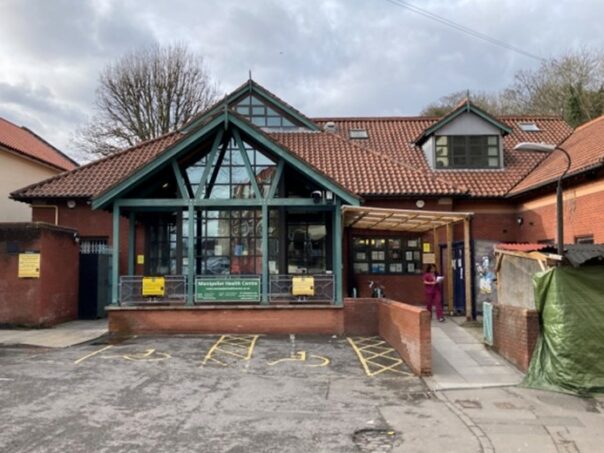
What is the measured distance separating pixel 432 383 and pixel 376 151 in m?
13.4

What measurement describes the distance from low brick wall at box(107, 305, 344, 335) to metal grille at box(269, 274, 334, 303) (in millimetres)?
333

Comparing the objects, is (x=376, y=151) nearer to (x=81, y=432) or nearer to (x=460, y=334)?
(x=460, y=334)

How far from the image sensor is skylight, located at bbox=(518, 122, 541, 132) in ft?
75.7

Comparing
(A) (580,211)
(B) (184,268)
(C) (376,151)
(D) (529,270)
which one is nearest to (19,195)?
(B) (184,268)

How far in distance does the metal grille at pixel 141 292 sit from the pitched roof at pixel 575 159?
10326 mm

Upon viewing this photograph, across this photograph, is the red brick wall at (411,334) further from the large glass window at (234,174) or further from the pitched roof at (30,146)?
the pitched roof at (30,146)

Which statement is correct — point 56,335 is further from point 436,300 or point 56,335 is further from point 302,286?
point 436,300

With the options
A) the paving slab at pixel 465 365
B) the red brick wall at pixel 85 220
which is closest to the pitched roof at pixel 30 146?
the red brick wall at pixel 85 220

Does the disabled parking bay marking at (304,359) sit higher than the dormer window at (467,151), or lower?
lower

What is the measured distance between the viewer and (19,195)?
1833 centimetres

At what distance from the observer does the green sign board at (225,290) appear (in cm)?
1416

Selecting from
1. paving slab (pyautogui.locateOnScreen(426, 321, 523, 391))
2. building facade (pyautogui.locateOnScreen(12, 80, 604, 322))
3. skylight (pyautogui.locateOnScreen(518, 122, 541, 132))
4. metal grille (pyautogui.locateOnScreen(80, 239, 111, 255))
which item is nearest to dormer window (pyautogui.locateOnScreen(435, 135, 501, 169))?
building facade (pyautogui.locateOnScreen(12, 80, 604, 322))

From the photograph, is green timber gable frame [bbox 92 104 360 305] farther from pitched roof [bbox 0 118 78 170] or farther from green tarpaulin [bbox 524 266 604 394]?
pitched roof [bbox 0 118 78 170]

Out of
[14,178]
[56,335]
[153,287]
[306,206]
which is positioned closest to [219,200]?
[306,206]
